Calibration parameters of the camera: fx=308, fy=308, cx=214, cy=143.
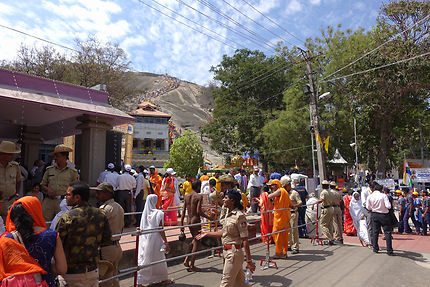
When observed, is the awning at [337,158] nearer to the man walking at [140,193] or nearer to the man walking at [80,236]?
the man walking at [140,193]

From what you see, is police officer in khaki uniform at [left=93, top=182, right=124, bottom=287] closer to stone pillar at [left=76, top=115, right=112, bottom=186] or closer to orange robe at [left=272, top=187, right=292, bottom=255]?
orange robe at [left=272, top=187, right=292, bottom=255]

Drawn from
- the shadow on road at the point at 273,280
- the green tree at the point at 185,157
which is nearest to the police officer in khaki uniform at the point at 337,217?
the shadow on road at the point at 273,280

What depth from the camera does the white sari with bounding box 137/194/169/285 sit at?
17.2 feet

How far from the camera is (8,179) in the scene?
16.2 ft

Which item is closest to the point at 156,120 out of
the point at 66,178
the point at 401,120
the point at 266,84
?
the point at 266,84

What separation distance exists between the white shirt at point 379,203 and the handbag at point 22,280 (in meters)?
7.42

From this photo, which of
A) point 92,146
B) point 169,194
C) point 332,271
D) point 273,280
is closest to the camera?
point 273,280

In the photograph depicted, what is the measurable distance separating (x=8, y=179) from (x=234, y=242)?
3.78m

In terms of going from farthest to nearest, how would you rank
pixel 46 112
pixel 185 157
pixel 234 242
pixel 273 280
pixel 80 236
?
pixel 185 157 → pixel 46 112 → pixel 273 280 → pixel 234 242 → pixel 80 236

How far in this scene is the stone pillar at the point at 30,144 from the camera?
11.8m

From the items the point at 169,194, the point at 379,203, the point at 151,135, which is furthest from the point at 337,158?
the point at 151,135

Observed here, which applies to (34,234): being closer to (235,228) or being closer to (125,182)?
(235,228)

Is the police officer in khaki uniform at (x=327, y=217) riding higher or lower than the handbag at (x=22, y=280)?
lower

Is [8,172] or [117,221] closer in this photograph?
[117,221]
